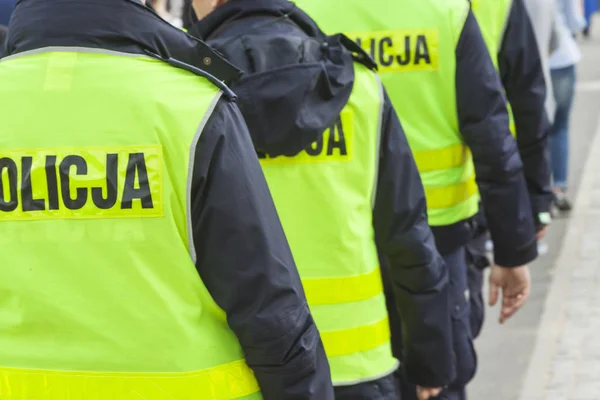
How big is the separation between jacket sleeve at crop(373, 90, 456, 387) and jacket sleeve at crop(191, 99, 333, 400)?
0.83 m

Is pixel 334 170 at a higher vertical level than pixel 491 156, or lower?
higher

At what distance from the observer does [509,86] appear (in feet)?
14.7

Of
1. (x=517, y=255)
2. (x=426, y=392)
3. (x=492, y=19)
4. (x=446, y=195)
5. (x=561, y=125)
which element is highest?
(x=492, y=19)

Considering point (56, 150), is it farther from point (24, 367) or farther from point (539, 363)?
point (539, 363)

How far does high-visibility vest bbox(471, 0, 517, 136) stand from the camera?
13.8 ft

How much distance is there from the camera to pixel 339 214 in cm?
303

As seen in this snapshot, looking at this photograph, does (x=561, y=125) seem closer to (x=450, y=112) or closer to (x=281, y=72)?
(x=450, y=112)

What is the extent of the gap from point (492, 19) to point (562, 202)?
509 cm

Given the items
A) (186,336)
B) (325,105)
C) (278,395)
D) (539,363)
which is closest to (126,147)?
(186,336)

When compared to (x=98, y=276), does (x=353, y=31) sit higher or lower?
lower

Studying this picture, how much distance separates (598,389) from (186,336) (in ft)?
11.6

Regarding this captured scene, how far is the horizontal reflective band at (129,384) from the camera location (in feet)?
7.43

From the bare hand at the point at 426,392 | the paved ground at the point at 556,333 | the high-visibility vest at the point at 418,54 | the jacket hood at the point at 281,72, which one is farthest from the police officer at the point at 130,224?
the paved ground at the point at 556,333

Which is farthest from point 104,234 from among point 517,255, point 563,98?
point 563,98
